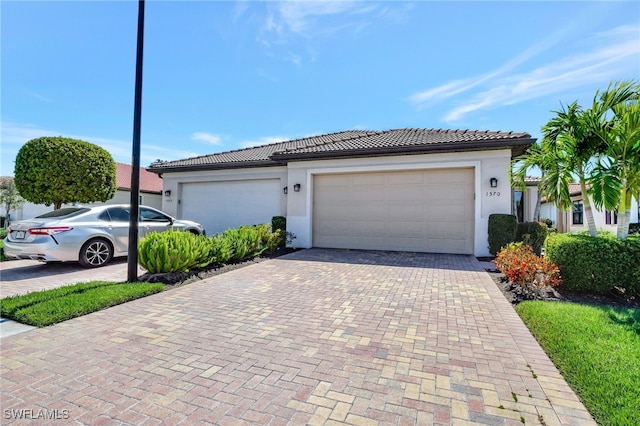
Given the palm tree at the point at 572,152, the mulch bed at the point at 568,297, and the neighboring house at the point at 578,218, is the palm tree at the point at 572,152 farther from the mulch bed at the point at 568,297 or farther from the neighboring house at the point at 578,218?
the neighboring house at the point at 578,218

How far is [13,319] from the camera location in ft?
12.9

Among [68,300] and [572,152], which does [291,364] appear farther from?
[572,152]

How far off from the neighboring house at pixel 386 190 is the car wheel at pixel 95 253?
557 cm

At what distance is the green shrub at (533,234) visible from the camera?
30.3ft

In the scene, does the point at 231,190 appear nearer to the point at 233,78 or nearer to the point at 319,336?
the point at 233,78

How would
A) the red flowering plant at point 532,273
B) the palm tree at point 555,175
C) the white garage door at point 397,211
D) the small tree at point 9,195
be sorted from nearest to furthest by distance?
1. the red flowering plant at point 532,273
2. the palm tree at point 555,175
3. the white garage door at point 397,211
4. the small tree at point 9,195

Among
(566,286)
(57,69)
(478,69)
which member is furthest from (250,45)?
(566,286)

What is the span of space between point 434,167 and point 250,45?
6765mm

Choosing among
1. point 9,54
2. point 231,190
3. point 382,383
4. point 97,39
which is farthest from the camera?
point 231,190

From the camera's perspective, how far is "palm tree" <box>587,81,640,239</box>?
4961 mm

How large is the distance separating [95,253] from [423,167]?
31.0ft

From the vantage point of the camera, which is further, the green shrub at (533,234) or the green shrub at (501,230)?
the green shrub at (533,234)

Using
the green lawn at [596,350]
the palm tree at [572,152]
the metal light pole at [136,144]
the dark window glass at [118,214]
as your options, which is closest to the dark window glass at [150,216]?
the dark window glass at [118,214]

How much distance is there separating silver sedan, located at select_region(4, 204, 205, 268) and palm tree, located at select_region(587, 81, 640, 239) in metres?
10.1
